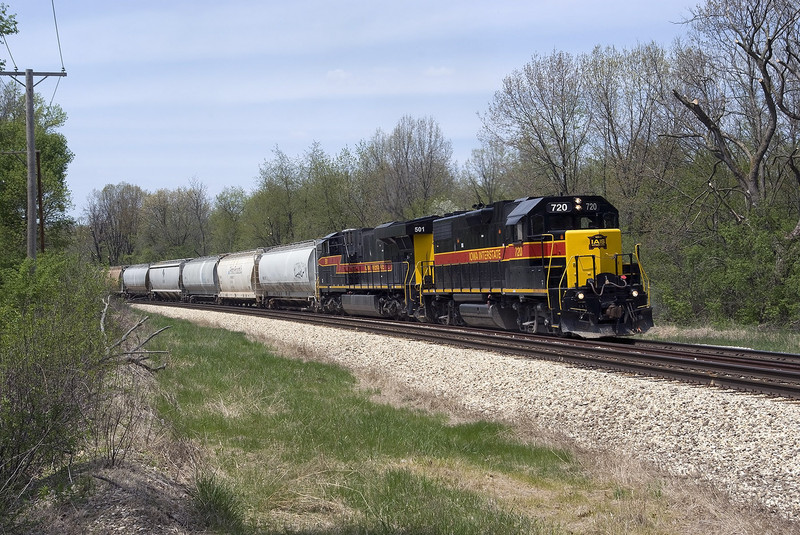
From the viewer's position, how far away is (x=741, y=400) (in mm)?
9664

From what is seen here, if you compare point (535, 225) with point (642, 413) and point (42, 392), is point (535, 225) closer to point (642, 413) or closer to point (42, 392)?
point (642, 413)

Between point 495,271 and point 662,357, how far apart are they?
258 inches

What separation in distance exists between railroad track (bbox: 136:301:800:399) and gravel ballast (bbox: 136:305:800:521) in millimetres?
475

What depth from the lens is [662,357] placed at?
13422 mm

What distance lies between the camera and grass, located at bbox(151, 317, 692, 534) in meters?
6.30

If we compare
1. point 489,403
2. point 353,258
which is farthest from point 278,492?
point 353,258

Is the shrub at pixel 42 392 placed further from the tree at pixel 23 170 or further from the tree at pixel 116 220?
the tree at pixel 116 220

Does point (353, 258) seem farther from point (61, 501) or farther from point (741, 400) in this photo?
point (61, 501)

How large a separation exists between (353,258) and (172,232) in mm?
77733

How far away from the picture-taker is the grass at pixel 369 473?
20.7ft

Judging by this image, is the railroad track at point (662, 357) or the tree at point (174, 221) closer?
the railroad track at point (662, 357)

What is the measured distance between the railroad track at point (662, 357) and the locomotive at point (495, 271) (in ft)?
2.47

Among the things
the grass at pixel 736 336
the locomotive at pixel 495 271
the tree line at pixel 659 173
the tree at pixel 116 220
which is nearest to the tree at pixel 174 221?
the tree at pixel 116 220

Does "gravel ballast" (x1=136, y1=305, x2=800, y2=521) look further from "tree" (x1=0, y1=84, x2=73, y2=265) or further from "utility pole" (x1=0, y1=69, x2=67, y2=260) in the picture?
"tree" (x1=0, y1=84, x2=73, y2=265)
